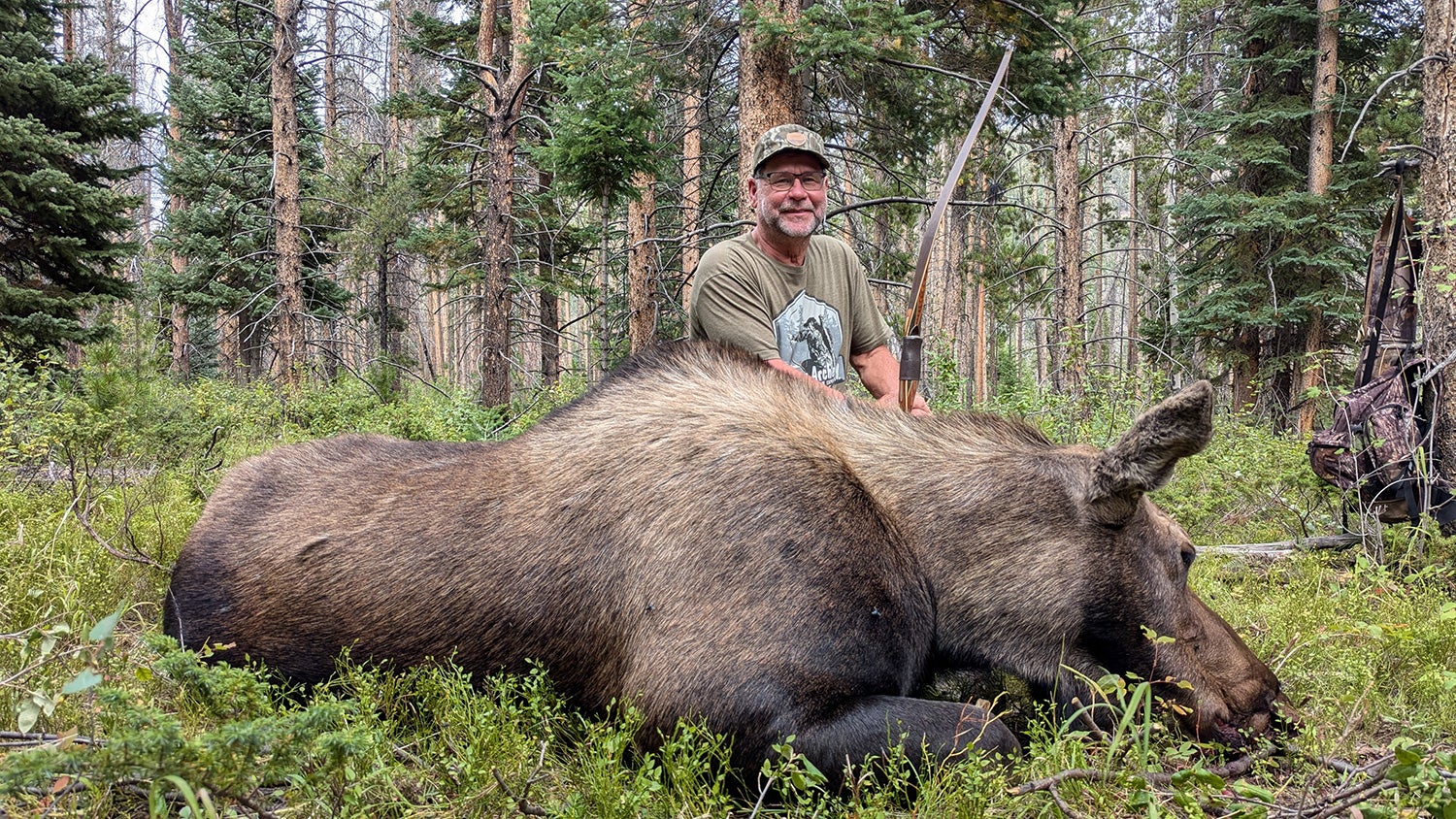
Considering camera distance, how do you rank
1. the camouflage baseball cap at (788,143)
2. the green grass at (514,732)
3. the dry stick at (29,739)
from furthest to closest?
the camouflage baseball cap at (788,143), the dry stick at (29,739), the green grass at (514,732)

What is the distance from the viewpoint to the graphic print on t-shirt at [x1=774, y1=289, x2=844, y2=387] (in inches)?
203

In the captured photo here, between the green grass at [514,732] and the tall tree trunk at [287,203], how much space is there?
8.82 metres

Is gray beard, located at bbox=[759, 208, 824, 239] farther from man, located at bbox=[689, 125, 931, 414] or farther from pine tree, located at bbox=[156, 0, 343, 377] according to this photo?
pine tree, located at bbox=[156, 0, 343, 377]

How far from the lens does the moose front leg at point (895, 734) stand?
2656 millimetres

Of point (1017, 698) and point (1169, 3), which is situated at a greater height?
point (1169, 3)

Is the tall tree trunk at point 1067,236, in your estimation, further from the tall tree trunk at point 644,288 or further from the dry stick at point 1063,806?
the dry stick at point 1063,806

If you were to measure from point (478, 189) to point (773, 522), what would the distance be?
14.0 m

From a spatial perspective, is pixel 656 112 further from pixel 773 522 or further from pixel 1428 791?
pixel 1428 791

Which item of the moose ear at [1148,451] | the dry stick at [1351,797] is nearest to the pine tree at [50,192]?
the moose ear at [1148,451]

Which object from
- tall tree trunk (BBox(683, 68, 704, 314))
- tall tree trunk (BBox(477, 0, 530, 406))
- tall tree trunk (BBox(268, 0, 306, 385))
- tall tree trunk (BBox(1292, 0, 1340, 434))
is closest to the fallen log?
tall tree trunk (BBox(683, 68, 704, 314))

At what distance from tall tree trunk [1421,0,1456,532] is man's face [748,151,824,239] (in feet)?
11.7

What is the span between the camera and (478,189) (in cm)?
1557

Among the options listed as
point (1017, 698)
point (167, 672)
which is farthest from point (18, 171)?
point (1017, 698)

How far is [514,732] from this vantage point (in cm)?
280
